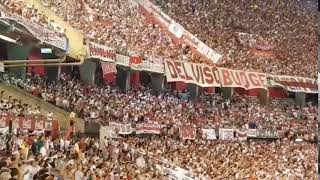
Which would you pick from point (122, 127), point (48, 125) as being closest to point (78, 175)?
point (48, 125)

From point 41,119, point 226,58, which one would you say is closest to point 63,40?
point 41,119

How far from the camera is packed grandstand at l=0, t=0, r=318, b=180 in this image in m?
6.40

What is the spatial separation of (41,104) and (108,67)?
1.11 m

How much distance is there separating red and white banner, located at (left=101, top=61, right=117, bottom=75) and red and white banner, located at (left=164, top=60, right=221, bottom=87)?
824mm

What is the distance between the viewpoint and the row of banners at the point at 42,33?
639 centimetres

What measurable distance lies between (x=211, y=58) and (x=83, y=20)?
215 cm

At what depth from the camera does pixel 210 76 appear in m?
8.62

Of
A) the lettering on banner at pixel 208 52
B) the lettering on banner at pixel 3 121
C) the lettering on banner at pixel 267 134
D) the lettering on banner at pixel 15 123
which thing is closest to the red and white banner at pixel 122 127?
the lettering on banner at pixel 15 123

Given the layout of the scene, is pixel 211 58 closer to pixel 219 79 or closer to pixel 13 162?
pixel 219 79

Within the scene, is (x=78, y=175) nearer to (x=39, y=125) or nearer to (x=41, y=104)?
(x=39, y=125)

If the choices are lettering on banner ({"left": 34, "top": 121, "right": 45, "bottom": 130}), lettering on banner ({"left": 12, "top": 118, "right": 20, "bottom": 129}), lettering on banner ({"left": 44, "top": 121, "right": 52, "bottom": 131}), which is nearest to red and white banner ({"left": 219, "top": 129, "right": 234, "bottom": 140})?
lettering on banner ({"left": 44, "top": 121, "right": 52, "bottom": 131})

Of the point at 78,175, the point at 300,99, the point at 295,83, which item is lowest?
the point at 78,175

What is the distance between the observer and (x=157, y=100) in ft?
26.2

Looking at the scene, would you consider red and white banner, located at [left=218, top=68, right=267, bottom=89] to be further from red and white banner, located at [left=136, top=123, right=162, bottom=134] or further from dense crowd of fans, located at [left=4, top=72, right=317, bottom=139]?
red and white banner, located at [left=136, top=123, right=162, bottom=134]
